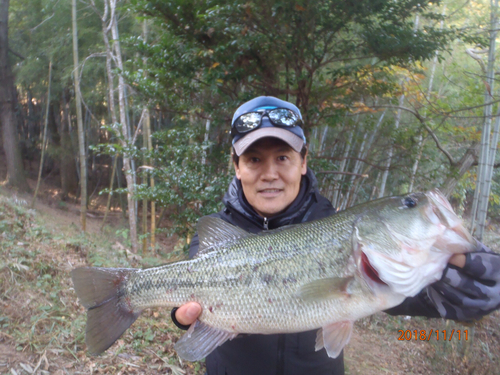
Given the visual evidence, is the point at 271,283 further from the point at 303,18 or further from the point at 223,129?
the point at 223,129

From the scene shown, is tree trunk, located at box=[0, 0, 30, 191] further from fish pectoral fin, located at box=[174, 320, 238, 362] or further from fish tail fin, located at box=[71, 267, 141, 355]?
fish pectoral fin, located at box=[174, 320, 238, 362]

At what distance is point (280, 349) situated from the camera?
1.78 metres

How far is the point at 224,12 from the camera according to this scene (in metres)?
3.87

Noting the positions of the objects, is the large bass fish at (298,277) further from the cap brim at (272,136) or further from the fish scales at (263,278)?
the cap brim at (272,136)

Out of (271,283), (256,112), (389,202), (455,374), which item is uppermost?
(256,112)

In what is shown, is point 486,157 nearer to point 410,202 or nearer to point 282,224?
point 410,202

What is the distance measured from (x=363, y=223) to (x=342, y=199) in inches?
222

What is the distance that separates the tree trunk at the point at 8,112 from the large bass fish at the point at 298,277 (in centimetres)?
1558

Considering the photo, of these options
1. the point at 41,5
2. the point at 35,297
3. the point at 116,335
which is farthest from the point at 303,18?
the point at 41,5

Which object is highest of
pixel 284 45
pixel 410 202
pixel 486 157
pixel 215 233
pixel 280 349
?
pixel 284 45

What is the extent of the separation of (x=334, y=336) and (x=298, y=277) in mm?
314

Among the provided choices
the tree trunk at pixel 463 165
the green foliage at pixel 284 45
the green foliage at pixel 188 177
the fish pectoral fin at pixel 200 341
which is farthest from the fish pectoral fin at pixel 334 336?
the tree trunk at pixel 463 165
